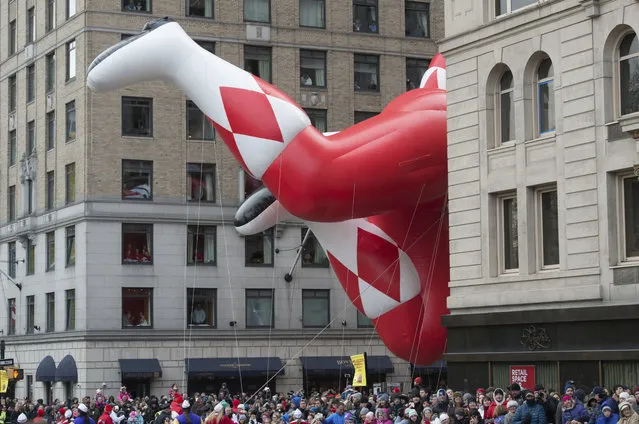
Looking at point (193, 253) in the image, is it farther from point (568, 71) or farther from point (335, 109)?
point (568, 71)

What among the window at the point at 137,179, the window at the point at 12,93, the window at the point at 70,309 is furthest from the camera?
the window at the point at 12,93

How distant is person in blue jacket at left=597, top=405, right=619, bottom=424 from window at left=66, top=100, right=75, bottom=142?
37302mm

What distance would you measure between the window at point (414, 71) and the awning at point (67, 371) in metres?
19.1

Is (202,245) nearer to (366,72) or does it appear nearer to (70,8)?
(366,72)

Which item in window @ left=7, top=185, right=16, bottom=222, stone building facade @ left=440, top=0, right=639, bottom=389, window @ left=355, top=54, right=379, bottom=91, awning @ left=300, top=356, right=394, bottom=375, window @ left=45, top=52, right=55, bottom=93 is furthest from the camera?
window @ left=7, top=185, right=16, bottom=222

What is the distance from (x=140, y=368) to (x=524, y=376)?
26964 millimetres

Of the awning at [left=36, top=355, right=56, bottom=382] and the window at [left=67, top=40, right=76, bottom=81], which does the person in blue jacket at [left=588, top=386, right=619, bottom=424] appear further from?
the window at [left=67, top=40, right=76, bottom=81]

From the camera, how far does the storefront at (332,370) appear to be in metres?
55.3

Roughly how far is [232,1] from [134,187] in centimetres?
911

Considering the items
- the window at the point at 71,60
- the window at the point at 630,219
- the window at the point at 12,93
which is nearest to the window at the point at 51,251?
the window at the point at 71,60

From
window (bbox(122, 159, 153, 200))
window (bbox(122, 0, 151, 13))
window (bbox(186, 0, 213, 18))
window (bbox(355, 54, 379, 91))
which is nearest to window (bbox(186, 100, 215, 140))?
window (bbox(122, 159, 153, 200))

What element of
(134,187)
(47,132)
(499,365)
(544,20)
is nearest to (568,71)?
(544,20)

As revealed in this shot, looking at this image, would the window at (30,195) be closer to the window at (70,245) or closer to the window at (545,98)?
the window at (70,245)

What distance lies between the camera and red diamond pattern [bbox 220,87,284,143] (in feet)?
93.8
